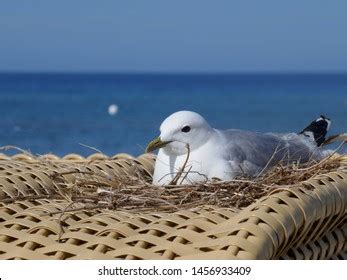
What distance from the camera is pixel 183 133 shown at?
2223 millimetres

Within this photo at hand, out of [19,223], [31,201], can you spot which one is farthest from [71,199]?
[19,223]

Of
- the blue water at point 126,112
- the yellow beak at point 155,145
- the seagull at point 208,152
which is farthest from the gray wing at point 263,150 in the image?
the blue water at point 126,112

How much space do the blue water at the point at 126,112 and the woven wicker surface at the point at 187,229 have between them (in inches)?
355

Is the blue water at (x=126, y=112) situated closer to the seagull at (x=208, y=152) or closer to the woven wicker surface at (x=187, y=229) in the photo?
the seagull at (x=208, y=152)

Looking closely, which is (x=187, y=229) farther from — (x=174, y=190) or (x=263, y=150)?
(x=263, y=150)

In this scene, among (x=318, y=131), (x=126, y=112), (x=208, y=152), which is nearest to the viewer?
(x=208, y=152)

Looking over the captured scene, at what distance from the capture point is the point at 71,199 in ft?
6.26

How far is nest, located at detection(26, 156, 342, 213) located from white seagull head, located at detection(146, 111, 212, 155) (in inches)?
5.3

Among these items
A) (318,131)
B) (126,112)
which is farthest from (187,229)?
(126,112)

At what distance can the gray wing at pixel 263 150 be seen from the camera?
219cm

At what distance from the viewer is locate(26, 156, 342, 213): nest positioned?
1.84 metres

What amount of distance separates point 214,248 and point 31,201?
627 millimetres

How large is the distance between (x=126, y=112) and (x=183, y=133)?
747 inches
